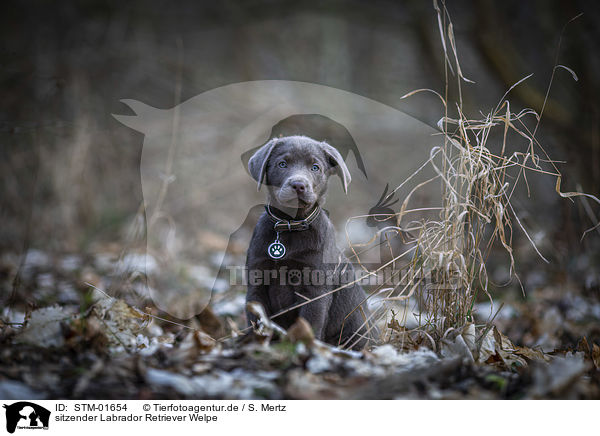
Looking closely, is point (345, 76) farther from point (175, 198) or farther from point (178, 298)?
point (178, 298)

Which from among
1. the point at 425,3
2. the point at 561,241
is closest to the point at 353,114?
the point at 425,3

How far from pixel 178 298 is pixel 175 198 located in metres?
2.33

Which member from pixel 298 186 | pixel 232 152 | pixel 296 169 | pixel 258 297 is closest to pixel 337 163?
pixel 296 169

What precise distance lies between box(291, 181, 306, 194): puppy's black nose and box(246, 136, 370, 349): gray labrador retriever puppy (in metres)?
0.08

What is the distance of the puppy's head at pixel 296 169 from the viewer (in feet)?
9.43

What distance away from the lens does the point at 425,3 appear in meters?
6.27

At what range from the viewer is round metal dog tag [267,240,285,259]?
3002 mm

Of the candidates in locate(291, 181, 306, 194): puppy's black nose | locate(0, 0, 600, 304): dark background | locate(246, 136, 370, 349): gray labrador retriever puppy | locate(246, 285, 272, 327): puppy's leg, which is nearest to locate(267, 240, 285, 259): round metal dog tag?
locate(246, 136, 370, 349): gray labrador retriever puppy
